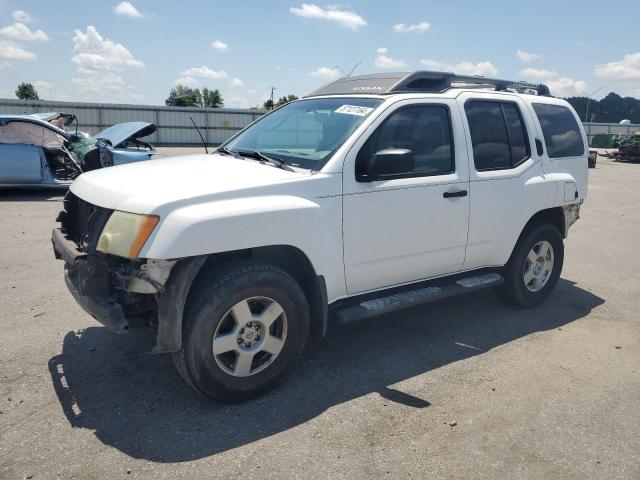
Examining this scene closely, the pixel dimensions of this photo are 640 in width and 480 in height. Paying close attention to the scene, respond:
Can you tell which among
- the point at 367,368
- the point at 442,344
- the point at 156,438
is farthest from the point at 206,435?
the point at 442,344

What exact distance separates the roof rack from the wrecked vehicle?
7058 millimetres

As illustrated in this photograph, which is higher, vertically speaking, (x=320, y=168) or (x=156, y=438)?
(x=320, y=168)

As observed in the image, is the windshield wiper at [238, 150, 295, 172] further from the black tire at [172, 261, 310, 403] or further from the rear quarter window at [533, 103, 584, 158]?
the rear quarter window at [533, 103, 584, 158]

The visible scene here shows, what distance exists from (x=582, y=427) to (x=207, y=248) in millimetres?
2491

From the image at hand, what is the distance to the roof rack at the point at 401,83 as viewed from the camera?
435 cm

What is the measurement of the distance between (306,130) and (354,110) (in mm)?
409

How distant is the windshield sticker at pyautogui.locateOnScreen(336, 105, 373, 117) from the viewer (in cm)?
400

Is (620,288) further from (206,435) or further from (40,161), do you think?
(40,161)

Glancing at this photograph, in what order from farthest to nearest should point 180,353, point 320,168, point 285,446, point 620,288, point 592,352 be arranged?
point 620,288 < point 592,352 < point 320,168 < point 180,353 < point 285,446

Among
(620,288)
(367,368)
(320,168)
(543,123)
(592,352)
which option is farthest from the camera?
(620,288)

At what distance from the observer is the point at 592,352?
175 inches

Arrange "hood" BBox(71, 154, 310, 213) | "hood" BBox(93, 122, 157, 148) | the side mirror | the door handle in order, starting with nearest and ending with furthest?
"hood" BBox(71, 154, 310, 213) → the side mirror → the door handle → "hood" BBox(93, 122, 157, 148)

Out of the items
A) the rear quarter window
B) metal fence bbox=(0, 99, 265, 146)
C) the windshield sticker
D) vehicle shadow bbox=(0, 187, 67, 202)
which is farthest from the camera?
metal fence bbox=(0, 99, 265, 146)

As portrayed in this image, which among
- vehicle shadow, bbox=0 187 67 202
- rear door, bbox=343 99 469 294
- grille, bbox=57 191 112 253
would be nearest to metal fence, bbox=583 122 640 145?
vehicle shadow, bbox=0 187 67 202
